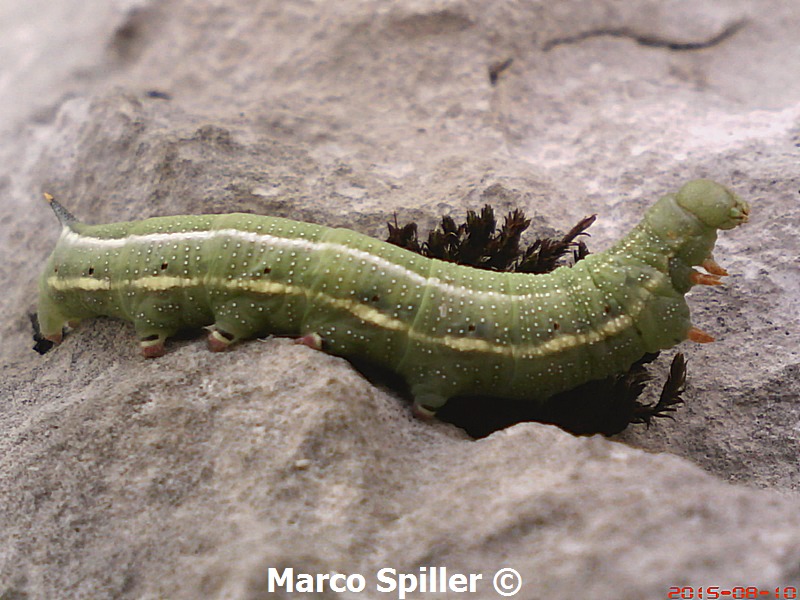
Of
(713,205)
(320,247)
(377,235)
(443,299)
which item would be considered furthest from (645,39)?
(320,247)

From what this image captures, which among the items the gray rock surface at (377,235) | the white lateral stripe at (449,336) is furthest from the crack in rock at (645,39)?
the white lateral stripe at (449,336)

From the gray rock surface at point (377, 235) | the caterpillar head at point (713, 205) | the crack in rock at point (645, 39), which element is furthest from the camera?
Result: the crack in rock at point (645, 39)

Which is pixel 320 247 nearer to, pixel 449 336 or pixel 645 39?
pixel 449 336

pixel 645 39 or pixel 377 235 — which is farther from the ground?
pixel 645 39

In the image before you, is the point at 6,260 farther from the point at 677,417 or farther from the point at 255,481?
the point at 677,417

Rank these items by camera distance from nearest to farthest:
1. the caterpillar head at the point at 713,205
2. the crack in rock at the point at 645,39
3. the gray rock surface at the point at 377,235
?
the gray rock surface at the point at 377,235 < the caterpillar head at the point at 713,205 < the crack in rock at the point at 645,39

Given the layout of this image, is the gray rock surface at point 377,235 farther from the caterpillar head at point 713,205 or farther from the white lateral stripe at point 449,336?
the caterpillar head at point 713,205

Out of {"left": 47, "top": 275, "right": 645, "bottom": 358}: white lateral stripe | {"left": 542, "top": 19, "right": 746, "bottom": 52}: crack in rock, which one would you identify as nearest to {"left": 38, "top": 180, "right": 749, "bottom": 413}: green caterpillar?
{"left": 47, "top": 275, "right": 645, "bottom": 358}: white lateral stripe
